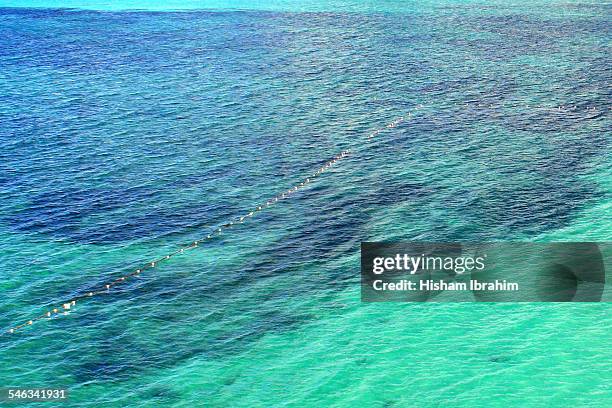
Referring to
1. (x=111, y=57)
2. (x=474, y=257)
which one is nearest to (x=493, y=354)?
(x=474, y=257)

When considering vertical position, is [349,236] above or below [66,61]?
below

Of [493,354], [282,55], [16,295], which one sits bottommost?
[493,354]

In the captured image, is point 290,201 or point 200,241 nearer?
point 200,241

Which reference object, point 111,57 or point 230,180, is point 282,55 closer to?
point 111,57

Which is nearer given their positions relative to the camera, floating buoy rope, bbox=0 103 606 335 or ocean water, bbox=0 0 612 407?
ocean water, bbox=0 0 612 407

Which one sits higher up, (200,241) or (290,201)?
(290,201)

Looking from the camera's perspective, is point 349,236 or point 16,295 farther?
point 349,236

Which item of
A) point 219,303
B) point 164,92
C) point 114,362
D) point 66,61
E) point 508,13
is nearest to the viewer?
point 114,362

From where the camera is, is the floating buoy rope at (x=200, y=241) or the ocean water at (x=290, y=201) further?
the floating buoy rope at (x=200, y=241)
